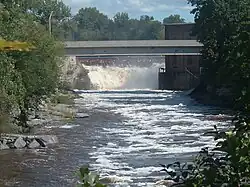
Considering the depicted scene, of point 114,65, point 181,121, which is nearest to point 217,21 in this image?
point 181,121

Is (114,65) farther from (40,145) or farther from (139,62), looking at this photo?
(40,145)

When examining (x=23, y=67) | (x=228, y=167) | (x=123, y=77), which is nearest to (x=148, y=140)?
(x=23, y=67)

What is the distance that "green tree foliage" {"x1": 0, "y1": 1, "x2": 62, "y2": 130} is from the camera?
81.2 ft

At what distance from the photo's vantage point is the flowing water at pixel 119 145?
784 inches

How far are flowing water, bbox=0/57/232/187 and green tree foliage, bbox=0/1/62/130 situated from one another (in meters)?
2.00

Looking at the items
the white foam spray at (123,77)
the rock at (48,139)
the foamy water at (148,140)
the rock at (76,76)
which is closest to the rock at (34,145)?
the rock at (48,139)

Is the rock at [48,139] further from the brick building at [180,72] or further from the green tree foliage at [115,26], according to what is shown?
the green tree foliage at [115,26]

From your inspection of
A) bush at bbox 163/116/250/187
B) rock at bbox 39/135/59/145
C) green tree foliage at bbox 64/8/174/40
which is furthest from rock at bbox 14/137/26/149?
green tree foliage at bbox 64/8/174/40

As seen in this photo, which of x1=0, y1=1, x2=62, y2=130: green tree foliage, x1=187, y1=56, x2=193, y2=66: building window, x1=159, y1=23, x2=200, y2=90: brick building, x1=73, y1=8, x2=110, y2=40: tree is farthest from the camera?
x1=73, y1=8, x2=110, y2=40: tree

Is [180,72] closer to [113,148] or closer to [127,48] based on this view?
[127,48]

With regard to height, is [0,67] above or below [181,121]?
above

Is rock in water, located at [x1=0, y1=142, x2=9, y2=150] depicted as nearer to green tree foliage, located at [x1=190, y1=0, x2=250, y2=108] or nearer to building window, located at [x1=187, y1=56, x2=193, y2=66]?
green tree foliage, located at [x1=190, y1=0, x2=250, y2=108]

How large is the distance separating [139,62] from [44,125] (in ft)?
200

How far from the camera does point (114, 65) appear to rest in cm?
9325
